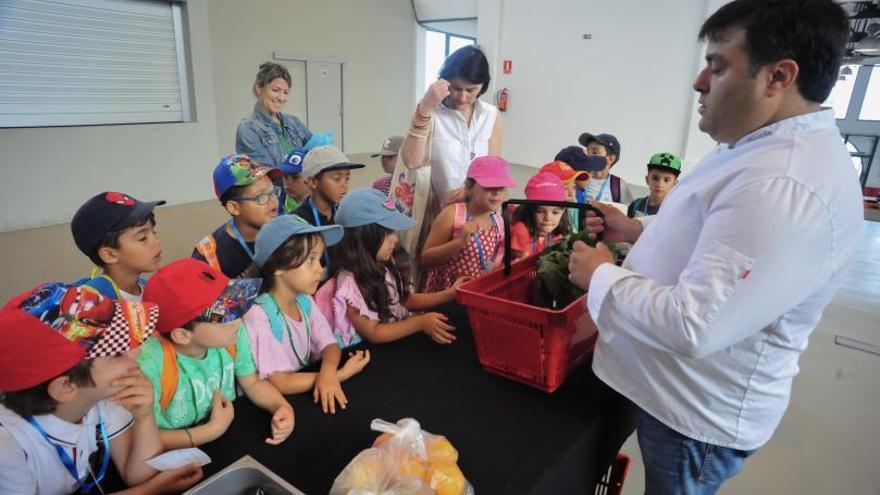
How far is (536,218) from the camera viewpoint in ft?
6.87

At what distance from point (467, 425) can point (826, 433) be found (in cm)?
227

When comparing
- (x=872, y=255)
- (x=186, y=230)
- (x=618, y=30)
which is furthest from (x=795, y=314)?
(x=618, y=30)

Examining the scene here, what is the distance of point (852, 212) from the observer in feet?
2.71

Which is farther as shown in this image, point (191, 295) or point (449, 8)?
point (449, 8)

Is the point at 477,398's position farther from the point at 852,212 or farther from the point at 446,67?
the point at 446,67

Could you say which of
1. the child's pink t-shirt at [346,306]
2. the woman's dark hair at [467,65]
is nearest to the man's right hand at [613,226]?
the child's pink t-shirt at [346,306]

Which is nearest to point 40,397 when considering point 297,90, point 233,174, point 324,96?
point 233,174

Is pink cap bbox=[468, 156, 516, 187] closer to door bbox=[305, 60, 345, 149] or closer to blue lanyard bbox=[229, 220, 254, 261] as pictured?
blue lanyard bbox=[229, 220, 254, 261]

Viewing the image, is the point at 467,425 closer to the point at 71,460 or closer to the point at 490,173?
the point at 71,460

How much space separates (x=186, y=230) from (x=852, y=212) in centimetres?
546

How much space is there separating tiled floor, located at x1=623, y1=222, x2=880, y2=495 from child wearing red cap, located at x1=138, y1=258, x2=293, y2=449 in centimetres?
161

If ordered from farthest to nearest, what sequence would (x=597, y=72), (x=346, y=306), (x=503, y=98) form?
(x=503, y=98) → (x=597, y=72) → (x=346, y=306)

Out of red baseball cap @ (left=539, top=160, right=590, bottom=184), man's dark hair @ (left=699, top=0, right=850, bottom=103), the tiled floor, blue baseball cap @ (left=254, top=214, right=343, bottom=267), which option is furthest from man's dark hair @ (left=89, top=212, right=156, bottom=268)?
the tiled floor

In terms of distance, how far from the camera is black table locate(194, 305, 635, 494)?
3.19 ft
